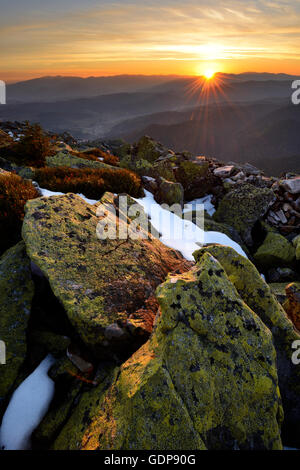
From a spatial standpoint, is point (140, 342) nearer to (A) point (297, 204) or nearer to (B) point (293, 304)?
(B) point (293, 304)

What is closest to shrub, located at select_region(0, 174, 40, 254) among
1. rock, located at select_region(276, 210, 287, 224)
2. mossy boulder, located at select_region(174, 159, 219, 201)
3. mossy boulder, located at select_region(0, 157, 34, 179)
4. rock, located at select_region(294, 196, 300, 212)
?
mossy boulder, located at select_region(0, 157, 34, 179)

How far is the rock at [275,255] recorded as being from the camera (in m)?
11.6

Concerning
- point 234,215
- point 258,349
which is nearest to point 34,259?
point 258,349

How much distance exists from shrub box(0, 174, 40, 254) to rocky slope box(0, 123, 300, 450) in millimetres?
1267

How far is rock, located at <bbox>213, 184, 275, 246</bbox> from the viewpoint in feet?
45.5

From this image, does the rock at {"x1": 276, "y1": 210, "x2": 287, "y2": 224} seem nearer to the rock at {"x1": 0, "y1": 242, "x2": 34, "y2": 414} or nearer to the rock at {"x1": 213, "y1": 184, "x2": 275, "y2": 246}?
the rock at {"x1": 213, "y1": 184, "x2": 275, "y2": 246}

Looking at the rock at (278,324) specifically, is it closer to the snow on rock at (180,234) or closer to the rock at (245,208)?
the snow on rock at (180,234)

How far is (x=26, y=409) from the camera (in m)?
4.14

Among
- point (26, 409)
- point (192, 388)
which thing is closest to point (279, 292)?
point (192, 388)

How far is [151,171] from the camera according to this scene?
15891 millimetres

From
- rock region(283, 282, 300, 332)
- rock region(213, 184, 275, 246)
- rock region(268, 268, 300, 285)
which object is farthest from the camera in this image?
rock region(213, 184, 275, 246)

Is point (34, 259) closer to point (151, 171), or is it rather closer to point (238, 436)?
point (238, 436)

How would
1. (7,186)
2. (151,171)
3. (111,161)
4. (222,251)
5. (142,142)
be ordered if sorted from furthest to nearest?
1. (142,142)
2. (111,161)
3. (151,171)
4. (7,186)
5. (222,251)

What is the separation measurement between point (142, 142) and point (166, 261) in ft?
67.0
